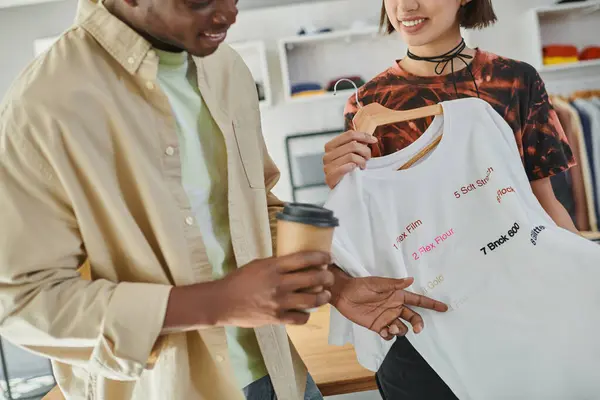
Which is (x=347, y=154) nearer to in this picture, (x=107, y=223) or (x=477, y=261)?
(x=477, y=261)

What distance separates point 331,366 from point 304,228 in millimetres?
1136

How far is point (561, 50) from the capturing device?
3410 millimetres

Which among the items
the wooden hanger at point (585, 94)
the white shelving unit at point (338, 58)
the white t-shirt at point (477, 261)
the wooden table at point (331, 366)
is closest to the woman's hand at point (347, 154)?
the white t-shirt at point (477, 261)

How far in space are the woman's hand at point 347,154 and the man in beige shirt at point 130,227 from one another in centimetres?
25

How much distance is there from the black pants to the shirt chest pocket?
0.45 m

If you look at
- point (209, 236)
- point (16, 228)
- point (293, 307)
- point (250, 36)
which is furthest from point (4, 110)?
point (250, 36)

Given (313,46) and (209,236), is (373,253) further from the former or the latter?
(313,46)

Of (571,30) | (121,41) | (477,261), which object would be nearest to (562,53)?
(571,30)

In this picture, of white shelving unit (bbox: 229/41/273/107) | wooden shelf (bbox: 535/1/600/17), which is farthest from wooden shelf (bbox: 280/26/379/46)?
wooden shelf (bbox: 535/1/600/17)

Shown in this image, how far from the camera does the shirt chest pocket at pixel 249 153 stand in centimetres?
93

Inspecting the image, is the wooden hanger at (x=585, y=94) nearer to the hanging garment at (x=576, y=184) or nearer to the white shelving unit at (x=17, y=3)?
the hanging garment at (x=576, y=184)

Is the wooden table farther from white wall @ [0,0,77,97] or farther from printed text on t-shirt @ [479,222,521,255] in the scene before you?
white wall @ [0,0,77,97]

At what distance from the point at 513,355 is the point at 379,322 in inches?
10.7

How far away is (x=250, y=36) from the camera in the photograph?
Answer: 365 centimetres
